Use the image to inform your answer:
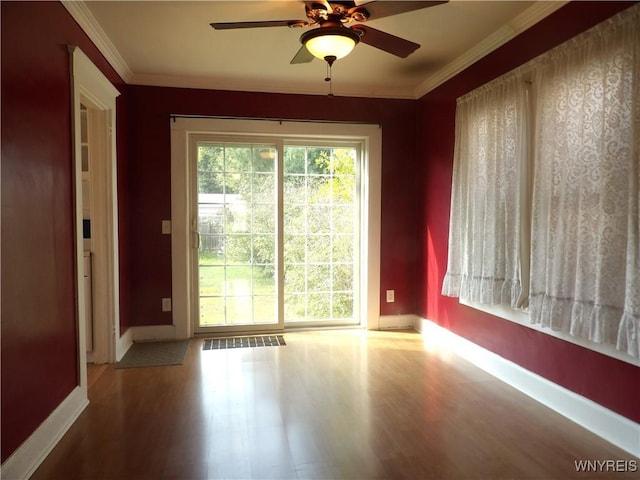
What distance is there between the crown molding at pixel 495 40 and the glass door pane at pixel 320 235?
103 centimetres

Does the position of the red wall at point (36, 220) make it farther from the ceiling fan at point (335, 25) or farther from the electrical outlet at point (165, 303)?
the electrical outlet at point (165, 303)

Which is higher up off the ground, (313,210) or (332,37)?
(332,37)

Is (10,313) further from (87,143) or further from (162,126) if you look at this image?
(162,126)

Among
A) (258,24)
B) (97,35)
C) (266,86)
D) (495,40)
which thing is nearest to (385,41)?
(258,24)

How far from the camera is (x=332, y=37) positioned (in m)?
2.08

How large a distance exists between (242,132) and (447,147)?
6.16 feet

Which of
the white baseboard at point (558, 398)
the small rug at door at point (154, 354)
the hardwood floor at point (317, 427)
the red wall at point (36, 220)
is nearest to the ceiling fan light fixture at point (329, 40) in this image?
the red wall at point (36, 220)

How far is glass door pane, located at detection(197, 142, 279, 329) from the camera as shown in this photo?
3.94 metres

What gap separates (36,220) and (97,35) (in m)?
1.54

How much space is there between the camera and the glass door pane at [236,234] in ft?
12.9

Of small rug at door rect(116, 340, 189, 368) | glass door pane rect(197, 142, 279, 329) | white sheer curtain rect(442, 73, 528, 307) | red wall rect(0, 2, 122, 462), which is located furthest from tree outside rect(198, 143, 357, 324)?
red wall rect(0, 2, 122, 462)

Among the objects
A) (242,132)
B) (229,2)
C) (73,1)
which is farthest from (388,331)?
(73,1)

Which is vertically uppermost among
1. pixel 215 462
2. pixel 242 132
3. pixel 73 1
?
pixel 73 1

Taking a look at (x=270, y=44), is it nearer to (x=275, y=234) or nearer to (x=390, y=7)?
(x=390, y=7)
